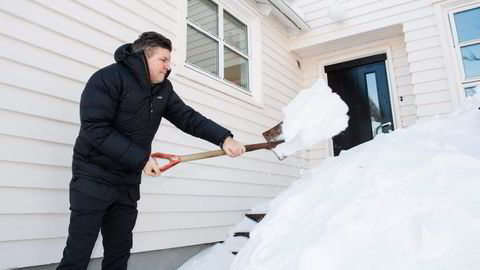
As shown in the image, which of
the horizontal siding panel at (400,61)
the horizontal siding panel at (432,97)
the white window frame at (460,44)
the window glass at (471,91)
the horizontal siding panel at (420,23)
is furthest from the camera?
the horizontal siding panel at (400,61)

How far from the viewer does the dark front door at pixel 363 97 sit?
5824mm

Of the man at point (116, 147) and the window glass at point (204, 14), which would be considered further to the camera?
the window glass at point (204, 14)

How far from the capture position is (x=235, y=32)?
5082mm

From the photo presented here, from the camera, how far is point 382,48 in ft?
19.1

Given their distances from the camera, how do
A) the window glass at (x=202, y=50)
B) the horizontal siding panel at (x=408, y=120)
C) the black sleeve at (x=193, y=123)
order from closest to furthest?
the black sleeve at (x=193, y=123) < the window glass at (x=202, y=50) < the horizontal siding panel at (x=408, y=120)

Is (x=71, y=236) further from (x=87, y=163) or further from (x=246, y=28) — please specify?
(x=246, y=28)

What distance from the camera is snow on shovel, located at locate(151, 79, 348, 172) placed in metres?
2.69

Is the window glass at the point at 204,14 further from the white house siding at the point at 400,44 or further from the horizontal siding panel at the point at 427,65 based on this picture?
the horizontal siding panel at the point at 427,65

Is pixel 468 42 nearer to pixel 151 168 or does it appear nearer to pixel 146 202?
pixel 146 202

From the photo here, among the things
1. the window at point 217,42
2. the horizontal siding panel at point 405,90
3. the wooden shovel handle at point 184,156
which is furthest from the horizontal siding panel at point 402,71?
the wooden shovel handle at point 184,156

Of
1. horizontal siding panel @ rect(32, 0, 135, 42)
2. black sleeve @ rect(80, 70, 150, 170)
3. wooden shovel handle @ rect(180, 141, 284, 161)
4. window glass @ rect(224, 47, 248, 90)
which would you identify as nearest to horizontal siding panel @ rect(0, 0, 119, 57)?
horizontal siding panel @ rect(32, 0, 135, 42)

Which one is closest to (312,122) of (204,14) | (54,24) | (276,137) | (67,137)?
(276,137)

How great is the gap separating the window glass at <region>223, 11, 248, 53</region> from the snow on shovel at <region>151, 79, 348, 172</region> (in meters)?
2.39

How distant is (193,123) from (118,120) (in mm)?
608
